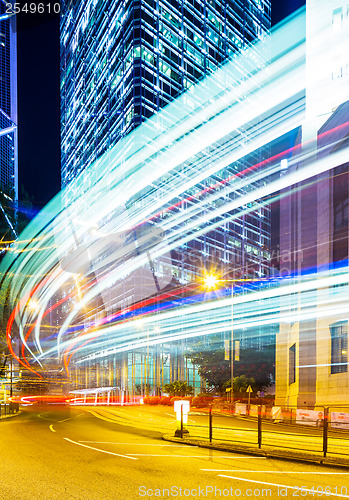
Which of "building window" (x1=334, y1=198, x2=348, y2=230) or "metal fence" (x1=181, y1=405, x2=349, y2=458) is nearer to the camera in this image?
"metal fence" (x1=181, y1=405, x2=349, y2=458)

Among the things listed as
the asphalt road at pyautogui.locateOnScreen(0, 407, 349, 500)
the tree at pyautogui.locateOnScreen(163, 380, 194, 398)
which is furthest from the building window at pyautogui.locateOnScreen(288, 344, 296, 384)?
the asphalt road at pyautogui.locateOnScreen(0, 407, 349, 500)

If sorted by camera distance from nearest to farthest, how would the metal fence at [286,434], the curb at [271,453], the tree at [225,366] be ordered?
1. the curb at [271,453]
2. the metal fence at [286,434]
3. the tree at [225,366]

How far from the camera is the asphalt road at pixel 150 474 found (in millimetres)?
7570

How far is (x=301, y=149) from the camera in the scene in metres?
48.9

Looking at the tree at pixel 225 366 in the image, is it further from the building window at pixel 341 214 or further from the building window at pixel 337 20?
the building window at pixel 337 20

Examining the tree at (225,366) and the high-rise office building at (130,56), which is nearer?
the tree at (225,366)

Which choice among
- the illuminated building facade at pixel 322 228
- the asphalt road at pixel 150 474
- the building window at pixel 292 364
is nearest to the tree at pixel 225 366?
the illuminated building facade at pixel 322 228

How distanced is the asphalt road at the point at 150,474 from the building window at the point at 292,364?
3658 cm

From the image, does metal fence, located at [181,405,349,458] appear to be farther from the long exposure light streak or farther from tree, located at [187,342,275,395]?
tree, located at [187,342,275,395]

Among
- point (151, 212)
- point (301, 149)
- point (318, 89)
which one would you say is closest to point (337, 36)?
point (318, 89)

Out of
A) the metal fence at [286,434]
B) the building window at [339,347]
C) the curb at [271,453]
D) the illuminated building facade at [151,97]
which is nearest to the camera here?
the curb at [271,453]

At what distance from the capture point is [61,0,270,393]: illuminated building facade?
9544 centimetres

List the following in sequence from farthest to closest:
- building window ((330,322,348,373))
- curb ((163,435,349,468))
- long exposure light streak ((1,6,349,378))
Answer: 1. long exposure light streak ((1,6,349,378))
2. building window ((330,322,348,373))
3. curb ((163,435,349,468))

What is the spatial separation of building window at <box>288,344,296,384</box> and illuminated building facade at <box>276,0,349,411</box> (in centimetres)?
10
